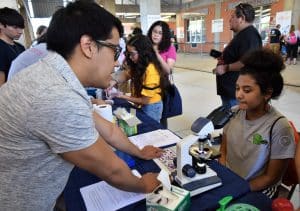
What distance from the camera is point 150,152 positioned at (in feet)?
3.75

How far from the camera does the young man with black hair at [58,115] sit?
1.91 ft

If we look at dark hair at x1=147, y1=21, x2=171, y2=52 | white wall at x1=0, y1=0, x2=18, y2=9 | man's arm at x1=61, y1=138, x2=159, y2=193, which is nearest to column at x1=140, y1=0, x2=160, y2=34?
white wall at x1=0, y1=0, x2=18, y2=9

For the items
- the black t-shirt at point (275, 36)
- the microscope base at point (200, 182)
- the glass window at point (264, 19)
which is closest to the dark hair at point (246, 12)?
the microscope base at point (200, 182)

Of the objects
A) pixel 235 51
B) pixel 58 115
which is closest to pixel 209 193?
pixel 58 115

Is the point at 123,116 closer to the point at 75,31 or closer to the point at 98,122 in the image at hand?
the point at 98,122

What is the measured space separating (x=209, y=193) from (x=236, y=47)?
1.73 meters

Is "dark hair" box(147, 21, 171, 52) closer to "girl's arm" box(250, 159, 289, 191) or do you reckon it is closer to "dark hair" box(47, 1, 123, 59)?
"girl's arm" box(250, 159, 289, 191)

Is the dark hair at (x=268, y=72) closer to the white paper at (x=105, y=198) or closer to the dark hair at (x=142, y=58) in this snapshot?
the white paper at (x=105, y=198)

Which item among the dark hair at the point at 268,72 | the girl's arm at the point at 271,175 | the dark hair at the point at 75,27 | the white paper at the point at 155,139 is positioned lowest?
the girl's arm at the point at 271,175

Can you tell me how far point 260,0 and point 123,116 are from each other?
11.4 meters

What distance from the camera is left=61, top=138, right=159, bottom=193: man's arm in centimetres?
63

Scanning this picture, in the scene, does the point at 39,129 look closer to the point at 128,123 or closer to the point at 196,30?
the point at 128,123

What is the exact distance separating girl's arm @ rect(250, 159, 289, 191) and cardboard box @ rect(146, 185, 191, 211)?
0.44 m

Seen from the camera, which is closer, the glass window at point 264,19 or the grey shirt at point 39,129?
the grey shirt at point 39,129
